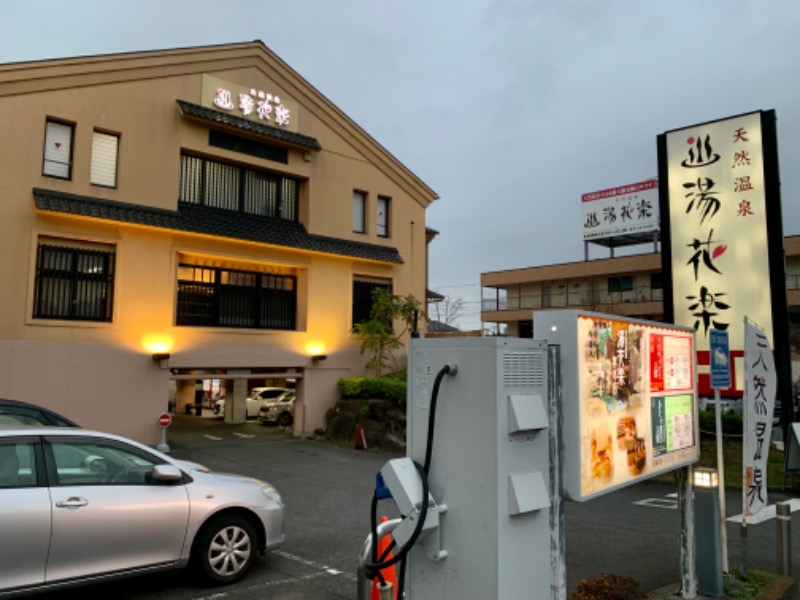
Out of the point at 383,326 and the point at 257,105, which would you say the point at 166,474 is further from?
the point at 257,105

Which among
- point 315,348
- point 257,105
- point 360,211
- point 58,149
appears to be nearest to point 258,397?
point 315,348

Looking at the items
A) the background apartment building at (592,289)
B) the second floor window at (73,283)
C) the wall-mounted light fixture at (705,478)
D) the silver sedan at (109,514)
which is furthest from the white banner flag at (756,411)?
the background apartment building at (592,289)

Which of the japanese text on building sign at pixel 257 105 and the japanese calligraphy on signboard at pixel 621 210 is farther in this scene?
the japanese calligraphy on signboard at pixel 621 210

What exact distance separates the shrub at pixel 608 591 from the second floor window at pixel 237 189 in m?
14.8

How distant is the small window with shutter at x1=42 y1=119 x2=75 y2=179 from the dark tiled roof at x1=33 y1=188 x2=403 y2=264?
68cm

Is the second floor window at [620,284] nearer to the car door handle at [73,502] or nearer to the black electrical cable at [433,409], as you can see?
the car door handle at [73,502]

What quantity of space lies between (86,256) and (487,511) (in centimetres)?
1422

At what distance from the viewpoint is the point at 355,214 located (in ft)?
68.4

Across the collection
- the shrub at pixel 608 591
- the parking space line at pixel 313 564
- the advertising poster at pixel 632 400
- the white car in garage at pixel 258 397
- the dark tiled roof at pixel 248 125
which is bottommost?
the parking space line at pixel 313 564

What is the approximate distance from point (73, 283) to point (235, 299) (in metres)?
4.50

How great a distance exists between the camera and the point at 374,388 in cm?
1814

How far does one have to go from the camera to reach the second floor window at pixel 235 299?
16.7 meters

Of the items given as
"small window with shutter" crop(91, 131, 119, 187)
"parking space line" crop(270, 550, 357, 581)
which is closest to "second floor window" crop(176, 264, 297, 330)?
"small window with shutter" crop(91, 131, 119, 187)

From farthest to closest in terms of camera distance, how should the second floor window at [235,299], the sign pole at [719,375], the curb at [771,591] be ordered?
the second floor window at [235,299]
the sign pole at [719,375]
the curb at [771,591]
